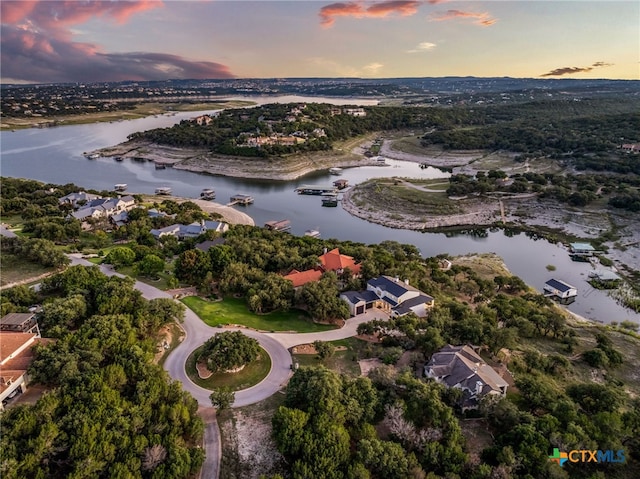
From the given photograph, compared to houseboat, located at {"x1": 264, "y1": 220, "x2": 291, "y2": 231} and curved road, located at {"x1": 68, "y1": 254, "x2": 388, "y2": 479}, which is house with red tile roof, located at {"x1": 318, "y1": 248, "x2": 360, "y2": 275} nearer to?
curved road, located at {"x1": 68, "y1": 254, "x2": 388, "y2": 479}

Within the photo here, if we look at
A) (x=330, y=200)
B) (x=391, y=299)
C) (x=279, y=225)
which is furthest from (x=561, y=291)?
(x=330, y=200)

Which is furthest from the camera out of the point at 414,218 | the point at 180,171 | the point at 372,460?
the point at 180,171

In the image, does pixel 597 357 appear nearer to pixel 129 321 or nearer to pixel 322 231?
pixel 129 321

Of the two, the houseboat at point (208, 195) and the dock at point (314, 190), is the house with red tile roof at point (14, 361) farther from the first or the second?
the dock at point (314, 190)

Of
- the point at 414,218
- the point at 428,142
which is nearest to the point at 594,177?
the point at 414,218

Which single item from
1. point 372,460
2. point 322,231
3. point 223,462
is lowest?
point 322,231

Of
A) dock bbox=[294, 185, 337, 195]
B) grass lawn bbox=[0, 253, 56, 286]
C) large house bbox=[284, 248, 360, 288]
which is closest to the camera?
large house bbox=[284, 248, 360, 288]

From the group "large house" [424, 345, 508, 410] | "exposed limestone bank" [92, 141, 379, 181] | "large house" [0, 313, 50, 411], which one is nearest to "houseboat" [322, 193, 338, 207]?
"exposed limestone bank" [92, 141, 379, 181]
